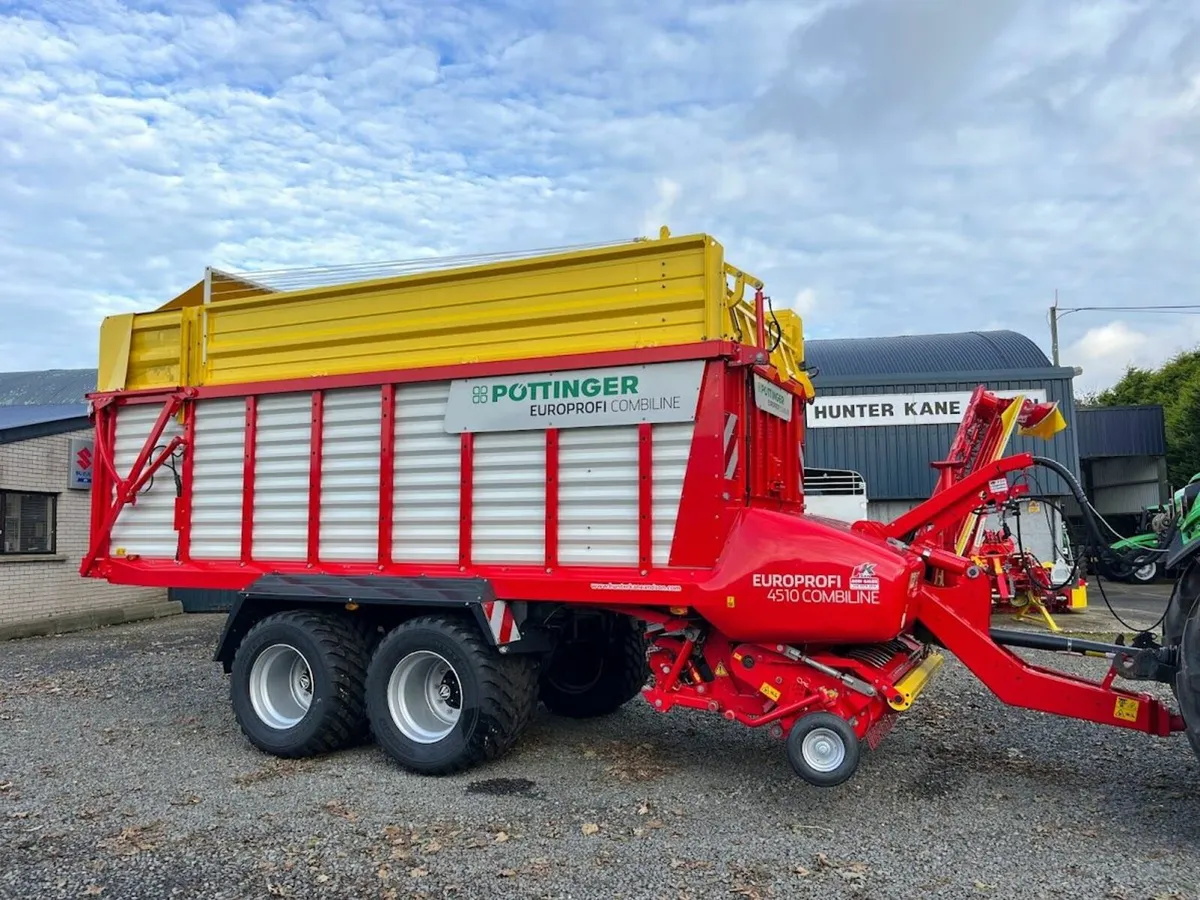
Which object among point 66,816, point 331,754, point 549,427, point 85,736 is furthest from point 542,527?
point 85,736

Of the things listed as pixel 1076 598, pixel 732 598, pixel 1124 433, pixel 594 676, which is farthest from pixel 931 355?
pixel 732 598

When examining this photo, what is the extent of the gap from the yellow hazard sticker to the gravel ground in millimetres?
523

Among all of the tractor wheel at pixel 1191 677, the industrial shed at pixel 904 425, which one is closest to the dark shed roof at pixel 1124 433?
the industrial shed at pixel 904 425

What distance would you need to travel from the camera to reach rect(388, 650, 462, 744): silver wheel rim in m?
5.56

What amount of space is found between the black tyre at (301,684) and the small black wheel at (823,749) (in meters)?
2.82

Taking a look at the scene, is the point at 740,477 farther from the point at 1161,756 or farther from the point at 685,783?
the point at 1161,756

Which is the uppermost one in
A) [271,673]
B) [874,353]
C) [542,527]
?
[874,353]

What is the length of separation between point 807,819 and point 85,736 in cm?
509

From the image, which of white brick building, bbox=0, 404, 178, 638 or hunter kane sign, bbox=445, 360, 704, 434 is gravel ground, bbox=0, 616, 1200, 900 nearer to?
hunter kane sign, bbox=445, 360, 704, 434

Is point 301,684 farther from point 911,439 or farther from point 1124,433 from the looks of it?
point 1124,433

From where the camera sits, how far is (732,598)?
487cm

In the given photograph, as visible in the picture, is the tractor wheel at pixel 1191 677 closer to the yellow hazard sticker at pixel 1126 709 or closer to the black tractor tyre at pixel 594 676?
the yellow hazard sticker at pixel 1126 709

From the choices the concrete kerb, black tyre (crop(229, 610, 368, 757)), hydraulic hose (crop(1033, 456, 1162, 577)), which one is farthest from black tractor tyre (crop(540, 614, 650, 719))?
the concrete kerb

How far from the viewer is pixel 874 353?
21.8 meters
